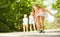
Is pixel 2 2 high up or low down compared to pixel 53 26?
up

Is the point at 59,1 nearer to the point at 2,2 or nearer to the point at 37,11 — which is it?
the point at 37,11

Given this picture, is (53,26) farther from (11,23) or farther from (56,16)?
(11,23)

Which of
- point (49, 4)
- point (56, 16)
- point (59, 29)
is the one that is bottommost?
point (59, 29)

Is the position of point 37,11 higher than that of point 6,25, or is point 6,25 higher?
point 37,11

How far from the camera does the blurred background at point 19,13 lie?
750 cm

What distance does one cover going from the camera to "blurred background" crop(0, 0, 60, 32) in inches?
295

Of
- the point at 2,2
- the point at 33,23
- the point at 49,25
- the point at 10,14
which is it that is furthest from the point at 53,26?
the point at 2,2

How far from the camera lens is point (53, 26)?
750 cm

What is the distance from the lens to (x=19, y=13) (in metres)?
7.64

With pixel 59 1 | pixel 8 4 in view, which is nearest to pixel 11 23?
pixel 8 4

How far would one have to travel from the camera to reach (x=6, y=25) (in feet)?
25.5

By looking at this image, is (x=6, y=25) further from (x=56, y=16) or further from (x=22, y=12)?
(x=56, y=16)

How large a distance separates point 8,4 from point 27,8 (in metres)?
0.82

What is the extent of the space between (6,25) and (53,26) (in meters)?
1.96
